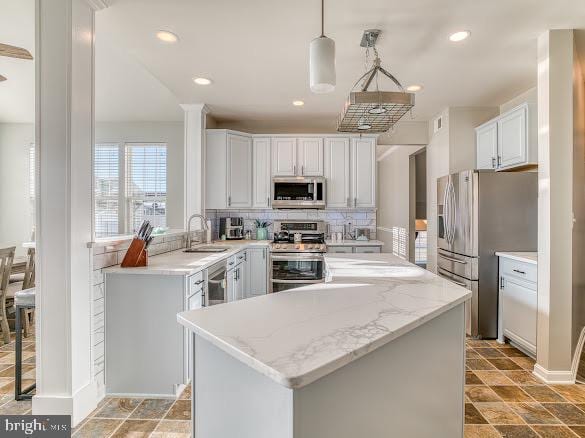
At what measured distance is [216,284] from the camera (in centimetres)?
300

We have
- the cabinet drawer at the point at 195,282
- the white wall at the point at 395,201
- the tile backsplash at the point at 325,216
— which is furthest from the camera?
the white wall at the point at 395,201

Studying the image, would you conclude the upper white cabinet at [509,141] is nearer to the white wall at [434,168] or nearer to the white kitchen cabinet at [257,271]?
the white wall at [434,168]

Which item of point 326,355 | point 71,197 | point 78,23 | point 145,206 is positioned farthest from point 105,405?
point 145,206

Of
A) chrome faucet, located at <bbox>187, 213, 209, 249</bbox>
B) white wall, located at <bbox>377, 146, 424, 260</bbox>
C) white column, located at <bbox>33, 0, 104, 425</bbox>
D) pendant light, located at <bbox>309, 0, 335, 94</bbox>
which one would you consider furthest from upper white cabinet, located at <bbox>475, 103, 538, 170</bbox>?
white column, located at <bbox>33, 0, 104, 425</bbox>

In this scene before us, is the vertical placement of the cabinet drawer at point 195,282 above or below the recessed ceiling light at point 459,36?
below

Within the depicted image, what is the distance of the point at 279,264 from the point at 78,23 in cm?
321

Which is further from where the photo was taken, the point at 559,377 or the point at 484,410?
the point at 559,377

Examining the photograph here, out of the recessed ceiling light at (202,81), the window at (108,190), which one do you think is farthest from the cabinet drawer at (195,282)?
the window at (108,190)

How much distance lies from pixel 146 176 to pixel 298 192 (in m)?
2.71

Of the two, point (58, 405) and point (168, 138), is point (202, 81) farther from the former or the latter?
point (58, 405)

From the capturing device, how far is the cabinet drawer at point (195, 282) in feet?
7.78

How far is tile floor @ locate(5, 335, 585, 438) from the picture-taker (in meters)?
Answer: 1.95

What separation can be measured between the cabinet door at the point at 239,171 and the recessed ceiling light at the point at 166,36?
198cm

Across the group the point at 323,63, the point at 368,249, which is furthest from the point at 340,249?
the point at 323,63
